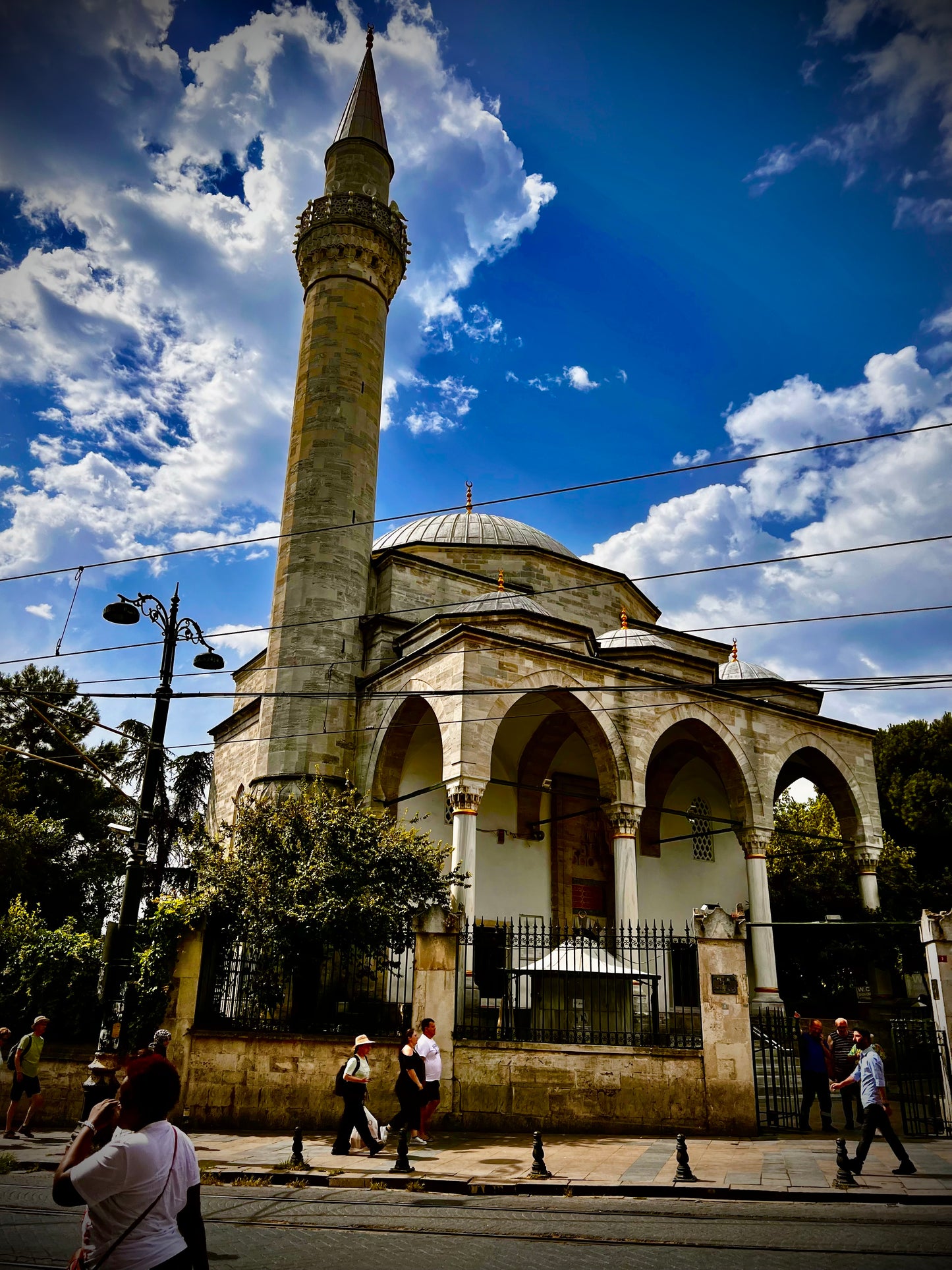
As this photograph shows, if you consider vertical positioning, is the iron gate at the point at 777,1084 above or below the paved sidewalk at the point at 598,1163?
above

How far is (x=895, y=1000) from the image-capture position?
16.8 meters

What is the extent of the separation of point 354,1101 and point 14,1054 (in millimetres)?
4002

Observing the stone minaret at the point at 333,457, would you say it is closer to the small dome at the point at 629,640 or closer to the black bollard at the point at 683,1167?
the small dome at the point at 629,640

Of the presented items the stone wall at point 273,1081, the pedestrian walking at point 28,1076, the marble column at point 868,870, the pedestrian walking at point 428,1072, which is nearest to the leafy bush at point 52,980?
the pedestrian walking at point 28,1076

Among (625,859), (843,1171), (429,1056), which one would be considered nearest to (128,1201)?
(843,1171)

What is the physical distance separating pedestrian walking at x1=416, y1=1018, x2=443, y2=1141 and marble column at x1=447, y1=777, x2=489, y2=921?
4433 mm

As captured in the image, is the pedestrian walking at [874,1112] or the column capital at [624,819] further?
the column capital at [624,819]

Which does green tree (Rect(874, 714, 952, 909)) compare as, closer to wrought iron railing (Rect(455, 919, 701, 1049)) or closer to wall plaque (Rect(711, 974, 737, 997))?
wrought iron railing (Rect(455, 919, 701, 1049))

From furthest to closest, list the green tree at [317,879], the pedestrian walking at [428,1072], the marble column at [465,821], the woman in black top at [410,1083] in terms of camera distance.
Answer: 1. the marble column at [465,821]
2. the green tree at [317,879]
3. the pedestrian walking at [428,1072]
4. the woman in black top at [410,1083]

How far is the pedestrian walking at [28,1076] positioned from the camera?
29.5 ft

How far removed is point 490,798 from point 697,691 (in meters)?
4.57

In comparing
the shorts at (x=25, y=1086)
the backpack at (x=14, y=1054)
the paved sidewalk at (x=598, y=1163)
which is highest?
the backpack at (x=14, y=1054)

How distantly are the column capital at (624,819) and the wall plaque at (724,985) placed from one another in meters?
5.81

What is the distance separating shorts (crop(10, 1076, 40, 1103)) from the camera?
899 cm
